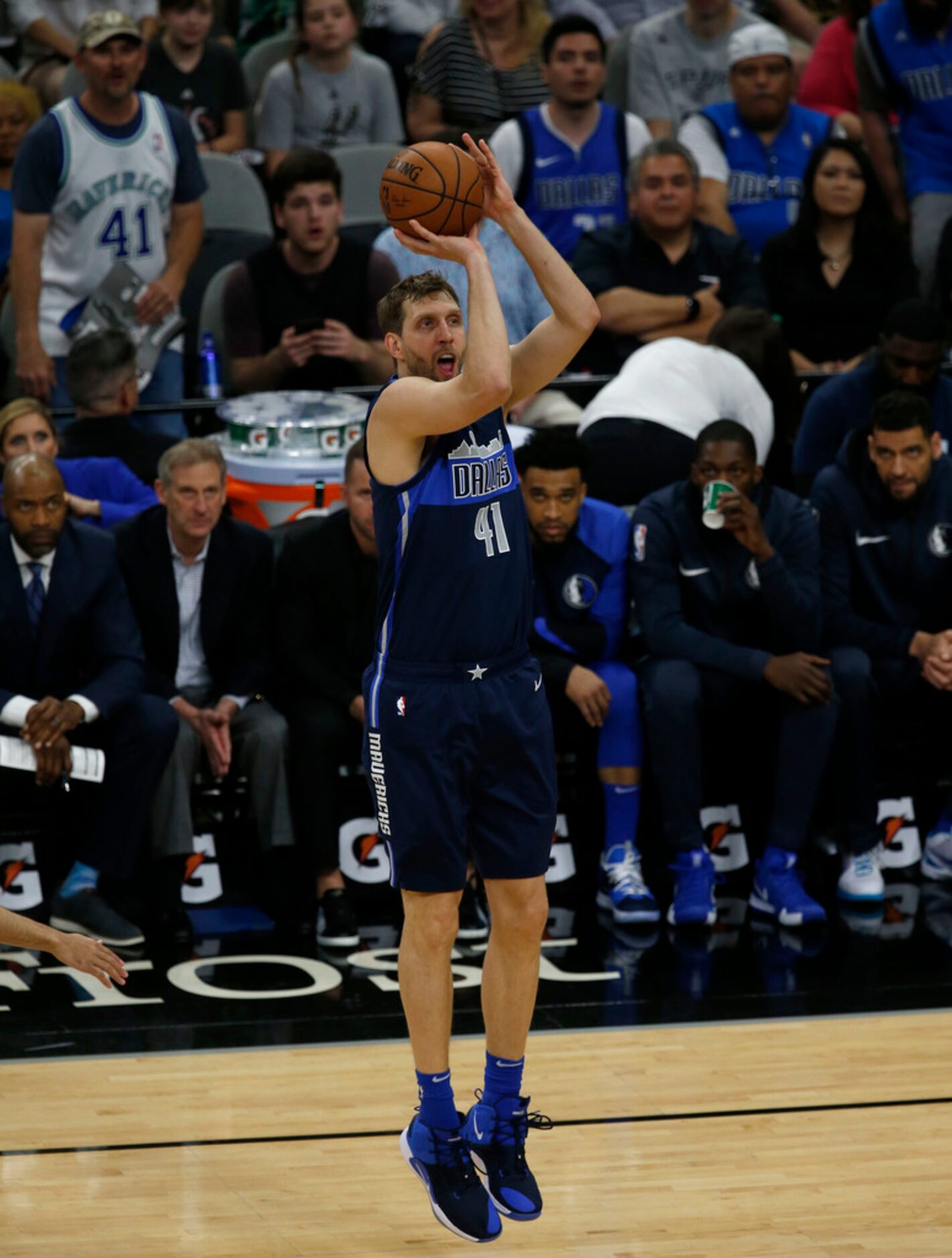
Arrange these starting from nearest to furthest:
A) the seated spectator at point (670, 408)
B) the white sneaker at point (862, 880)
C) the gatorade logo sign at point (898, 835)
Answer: the white sneaker at point (862, 880)
the gatorade logo sign at point (898, 835)
the seated spectator at point (670, 408)

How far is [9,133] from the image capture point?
8.02m

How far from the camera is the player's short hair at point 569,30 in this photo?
8133 mm

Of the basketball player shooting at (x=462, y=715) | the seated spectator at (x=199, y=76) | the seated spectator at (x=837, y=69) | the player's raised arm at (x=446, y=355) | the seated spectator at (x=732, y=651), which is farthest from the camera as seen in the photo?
the seated spectator at (x=837, y=69)

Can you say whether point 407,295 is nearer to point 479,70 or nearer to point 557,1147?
point 557,1147

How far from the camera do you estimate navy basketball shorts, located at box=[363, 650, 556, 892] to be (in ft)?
12.7

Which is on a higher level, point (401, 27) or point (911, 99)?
point (401, 27)

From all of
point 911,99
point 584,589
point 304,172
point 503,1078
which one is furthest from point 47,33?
point 503,1078

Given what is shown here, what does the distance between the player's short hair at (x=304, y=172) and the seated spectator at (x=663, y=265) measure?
1106 millimetres

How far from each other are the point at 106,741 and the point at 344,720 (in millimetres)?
759

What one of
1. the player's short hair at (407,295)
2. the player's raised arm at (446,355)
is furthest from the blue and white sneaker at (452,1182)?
the player's short hair at (407,295)

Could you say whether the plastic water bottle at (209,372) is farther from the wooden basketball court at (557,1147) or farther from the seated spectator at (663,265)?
the wooden basketball court at (557,1147)

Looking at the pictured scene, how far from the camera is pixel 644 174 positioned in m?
7.64

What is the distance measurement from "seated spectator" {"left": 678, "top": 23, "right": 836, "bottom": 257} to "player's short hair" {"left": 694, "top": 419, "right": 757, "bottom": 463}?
2306mm

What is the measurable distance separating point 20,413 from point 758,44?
379cm
